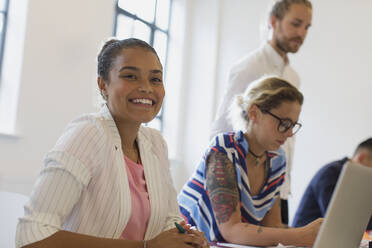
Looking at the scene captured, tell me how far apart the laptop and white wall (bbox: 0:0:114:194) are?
290 cm

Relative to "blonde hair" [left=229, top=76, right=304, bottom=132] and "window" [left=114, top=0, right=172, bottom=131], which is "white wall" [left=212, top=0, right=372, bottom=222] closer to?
"window" [left=114, top=0, right=172, bottom=131]

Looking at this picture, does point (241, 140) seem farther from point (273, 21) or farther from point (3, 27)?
point (3, 27)

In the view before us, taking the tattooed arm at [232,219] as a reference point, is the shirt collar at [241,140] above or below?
above

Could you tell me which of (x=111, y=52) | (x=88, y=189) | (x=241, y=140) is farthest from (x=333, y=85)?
(x=88, y=189)

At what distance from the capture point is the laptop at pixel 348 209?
0.92 metres

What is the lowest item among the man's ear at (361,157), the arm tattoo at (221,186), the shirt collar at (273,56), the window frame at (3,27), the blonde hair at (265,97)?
the arm tattoo at (221,186)

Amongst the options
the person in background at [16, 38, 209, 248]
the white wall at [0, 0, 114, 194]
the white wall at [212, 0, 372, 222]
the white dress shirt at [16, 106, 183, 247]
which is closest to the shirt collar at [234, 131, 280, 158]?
the person in background at [16, 38, 209, 248]

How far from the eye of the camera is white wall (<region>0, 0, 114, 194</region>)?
3.58m

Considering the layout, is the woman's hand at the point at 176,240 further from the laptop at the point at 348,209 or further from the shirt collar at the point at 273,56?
the shirt collar at the point at 273,56

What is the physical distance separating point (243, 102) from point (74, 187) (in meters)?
1.14

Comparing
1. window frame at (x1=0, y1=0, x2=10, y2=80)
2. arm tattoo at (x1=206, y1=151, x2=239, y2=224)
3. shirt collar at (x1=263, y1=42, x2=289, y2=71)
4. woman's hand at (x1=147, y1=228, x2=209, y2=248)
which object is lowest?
woman's hand at (x1=147, y1=228, x2=209, y2=248)

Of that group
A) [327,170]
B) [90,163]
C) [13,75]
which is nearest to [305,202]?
[327,170]

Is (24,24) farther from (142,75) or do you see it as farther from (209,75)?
(209,75)

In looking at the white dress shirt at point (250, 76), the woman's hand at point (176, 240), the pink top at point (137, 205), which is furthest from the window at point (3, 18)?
the woman's hand at point (176, 240)
